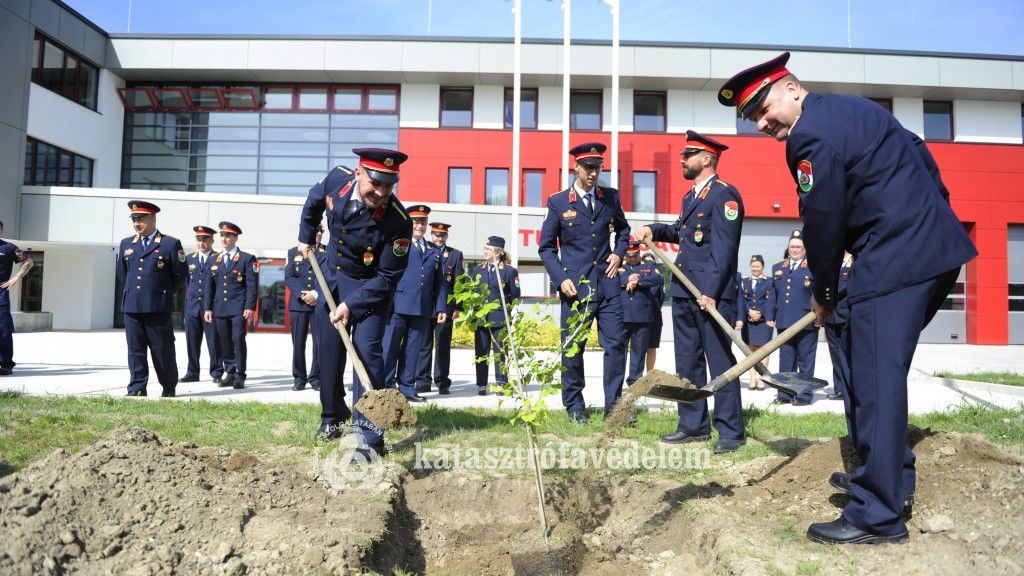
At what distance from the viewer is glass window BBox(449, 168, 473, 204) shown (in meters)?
21.4

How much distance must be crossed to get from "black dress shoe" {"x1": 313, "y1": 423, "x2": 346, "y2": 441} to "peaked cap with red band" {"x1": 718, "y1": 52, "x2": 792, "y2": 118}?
128 inches

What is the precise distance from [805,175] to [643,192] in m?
19.0

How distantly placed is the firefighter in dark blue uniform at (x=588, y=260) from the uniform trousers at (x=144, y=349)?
435 cm

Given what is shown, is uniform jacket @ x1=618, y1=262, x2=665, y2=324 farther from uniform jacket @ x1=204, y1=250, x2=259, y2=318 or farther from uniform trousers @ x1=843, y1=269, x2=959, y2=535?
uniform trousers @ x1=843, y1=269, x2=959, y2=535

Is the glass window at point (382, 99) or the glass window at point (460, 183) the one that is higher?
the glass window at point (382, 99)

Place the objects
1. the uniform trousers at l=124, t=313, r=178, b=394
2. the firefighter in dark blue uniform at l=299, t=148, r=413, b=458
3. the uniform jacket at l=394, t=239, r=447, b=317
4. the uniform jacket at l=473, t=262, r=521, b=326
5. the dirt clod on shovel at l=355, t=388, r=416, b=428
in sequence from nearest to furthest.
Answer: the dirt clod on shovel at l=355, t=388, r=416, b=428
the firefighter in dark blue uniform at l=299, t=148, r=413, b=458
the uniform trousers at l=124, t=313, r=178, b=394
the uniform jacket at l=394, t=239, r=447, b=317
the uniform jacket at l=473, t=262, r=521, b=326

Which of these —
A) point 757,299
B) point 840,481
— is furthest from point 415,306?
point 757,299

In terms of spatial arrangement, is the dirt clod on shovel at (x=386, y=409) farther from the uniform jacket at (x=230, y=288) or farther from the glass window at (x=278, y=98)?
the glass window at (x=278, y=98)

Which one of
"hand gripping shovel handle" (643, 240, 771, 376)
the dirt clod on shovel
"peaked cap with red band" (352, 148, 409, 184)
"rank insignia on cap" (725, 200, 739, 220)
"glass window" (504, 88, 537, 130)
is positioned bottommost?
the dirt clod on shovel

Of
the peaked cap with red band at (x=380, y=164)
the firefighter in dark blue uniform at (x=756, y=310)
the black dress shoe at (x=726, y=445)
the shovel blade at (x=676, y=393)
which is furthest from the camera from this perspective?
the firefighter in dark blue uniform at (x=756, y=310)

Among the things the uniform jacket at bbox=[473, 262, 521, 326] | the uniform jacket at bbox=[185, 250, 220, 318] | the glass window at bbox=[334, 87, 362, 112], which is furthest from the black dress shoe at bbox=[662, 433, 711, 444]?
the glass window at bbox=[334, 87, 362, 112]

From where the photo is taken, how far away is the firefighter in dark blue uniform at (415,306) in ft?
24.3

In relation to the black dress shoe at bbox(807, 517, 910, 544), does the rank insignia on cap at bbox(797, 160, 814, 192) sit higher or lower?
higher

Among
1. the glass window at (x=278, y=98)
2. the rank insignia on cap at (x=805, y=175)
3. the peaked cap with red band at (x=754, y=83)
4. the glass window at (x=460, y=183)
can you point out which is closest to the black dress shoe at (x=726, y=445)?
the rank insignia on cap at (x=805, y=175)
